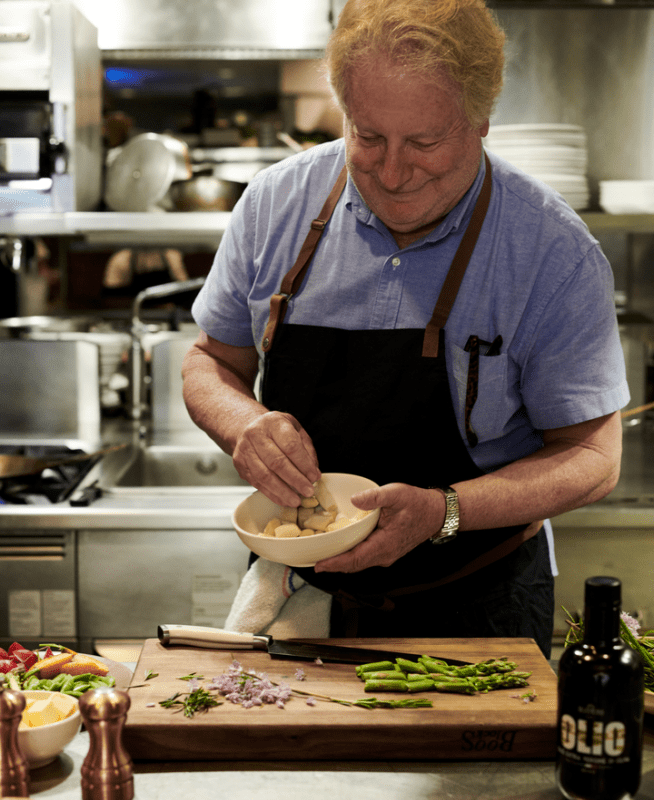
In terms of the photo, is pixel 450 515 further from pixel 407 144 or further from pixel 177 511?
pixel 177 511

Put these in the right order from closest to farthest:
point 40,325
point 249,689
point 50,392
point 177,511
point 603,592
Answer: point 603,592 < point 249,689 < point 177,511 < point 50,392 < point 40,325

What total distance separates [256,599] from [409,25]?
819 millimetres

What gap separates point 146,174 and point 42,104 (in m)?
0.32

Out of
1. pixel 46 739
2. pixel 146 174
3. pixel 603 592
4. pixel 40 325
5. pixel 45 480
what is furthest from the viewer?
pixel 40 325

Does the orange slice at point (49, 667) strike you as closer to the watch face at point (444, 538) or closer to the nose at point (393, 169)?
the watch face at point (444, 538)

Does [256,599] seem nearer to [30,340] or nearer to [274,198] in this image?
[274,198]

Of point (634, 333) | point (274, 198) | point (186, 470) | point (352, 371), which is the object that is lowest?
point (186, 470)

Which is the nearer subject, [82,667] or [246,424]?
[82,667]

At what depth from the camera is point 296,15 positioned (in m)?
2.35

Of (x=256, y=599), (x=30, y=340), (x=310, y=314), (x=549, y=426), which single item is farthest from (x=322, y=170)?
(x=30, y=340)

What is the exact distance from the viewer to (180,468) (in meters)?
2.49

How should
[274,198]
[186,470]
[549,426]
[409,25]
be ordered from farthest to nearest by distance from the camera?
1. [186,470]
2. [274,198]
3. [549,426]
4. [409,25]

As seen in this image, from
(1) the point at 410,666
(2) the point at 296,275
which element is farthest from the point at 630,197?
(1) the point at 410,666

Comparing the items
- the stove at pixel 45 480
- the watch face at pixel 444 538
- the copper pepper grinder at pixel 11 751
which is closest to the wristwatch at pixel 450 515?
the watch face at pixel 444 538
